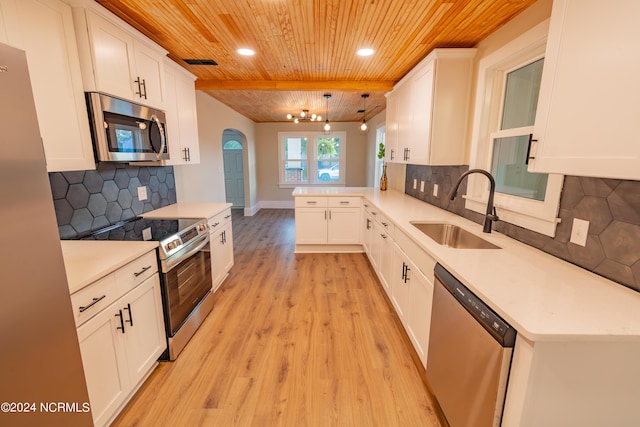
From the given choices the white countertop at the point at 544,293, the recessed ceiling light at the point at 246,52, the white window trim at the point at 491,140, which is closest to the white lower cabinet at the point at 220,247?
the recessed ceiling light at the point at 246,52

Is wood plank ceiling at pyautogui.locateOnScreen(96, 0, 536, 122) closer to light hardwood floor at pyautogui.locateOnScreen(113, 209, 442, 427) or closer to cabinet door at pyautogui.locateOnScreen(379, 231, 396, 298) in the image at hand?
cabinet door at pyautogui.locateOnScreen(379, 231, 396, 298)

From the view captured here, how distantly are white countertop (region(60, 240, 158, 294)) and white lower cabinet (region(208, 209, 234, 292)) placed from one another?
1040mm

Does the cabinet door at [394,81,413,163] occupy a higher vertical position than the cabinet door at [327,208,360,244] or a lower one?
→ higher

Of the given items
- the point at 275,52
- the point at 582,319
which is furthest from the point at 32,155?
the point at 275,52

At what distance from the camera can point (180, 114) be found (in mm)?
2891

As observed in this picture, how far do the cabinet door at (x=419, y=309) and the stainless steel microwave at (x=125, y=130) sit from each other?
7.25ft

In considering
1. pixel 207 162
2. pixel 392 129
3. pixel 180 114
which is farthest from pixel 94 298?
pixel 392 129

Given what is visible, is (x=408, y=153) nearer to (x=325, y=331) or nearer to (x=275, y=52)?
(x=275, y=52)

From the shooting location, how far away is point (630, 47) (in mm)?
885

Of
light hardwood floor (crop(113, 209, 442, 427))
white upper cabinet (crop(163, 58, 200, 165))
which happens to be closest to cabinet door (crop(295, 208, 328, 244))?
light hardwood floor (crop(113, 209, 442, 427))

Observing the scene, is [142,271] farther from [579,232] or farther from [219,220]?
[579,232]

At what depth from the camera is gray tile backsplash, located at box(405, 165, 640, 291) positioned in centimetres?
116

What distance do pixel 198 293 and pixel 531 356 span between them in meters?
2.33

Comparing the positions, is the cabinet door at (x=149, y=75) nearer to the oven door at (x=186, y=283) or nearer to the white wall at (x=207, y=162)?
the white wall at (x=207, y=162)
